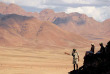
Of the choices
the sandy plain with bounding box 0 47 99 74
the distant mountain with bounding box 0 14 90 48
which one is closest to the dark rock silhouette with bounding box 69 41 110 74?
the sandy plain with bounding box 0 47 99 74

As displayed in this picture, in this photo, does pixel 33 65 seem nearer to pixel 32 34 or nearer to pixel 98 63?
pixel 98 63

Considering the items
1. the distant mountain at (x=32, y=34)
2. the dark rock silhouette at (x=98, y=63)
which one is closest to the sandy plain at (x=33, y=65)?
the dark rock silhouette at (x=98, y=63)

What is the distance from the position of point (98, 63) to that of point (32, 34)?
163435 millimetres

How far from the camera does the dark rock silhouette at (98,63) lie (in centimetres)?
1129

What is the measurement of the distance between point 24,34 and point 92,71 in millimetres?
162255

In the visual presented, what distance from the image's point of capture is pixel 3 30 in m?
160

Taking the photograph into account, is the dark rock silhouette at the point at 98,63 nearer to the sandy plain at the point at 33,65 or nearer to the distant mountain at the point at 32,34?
the sandy plain at the point at 33,65

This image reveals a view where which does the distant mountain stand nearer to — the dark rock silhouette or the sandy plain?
the sandy plain

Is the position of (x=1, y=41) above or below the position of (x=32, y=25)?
below

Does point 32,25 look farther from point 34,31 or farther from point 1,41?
point 1,41

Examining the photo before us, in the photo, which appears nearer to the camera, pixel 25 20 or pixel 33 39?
pixel 33 39

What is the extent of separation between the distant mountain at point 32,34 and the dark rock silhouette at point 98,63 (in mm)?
130445

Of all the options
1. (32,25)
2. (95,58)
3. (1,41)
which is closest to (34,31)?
(32,25)

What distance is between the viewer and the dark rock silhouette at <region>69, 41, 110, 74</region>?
444 inches
